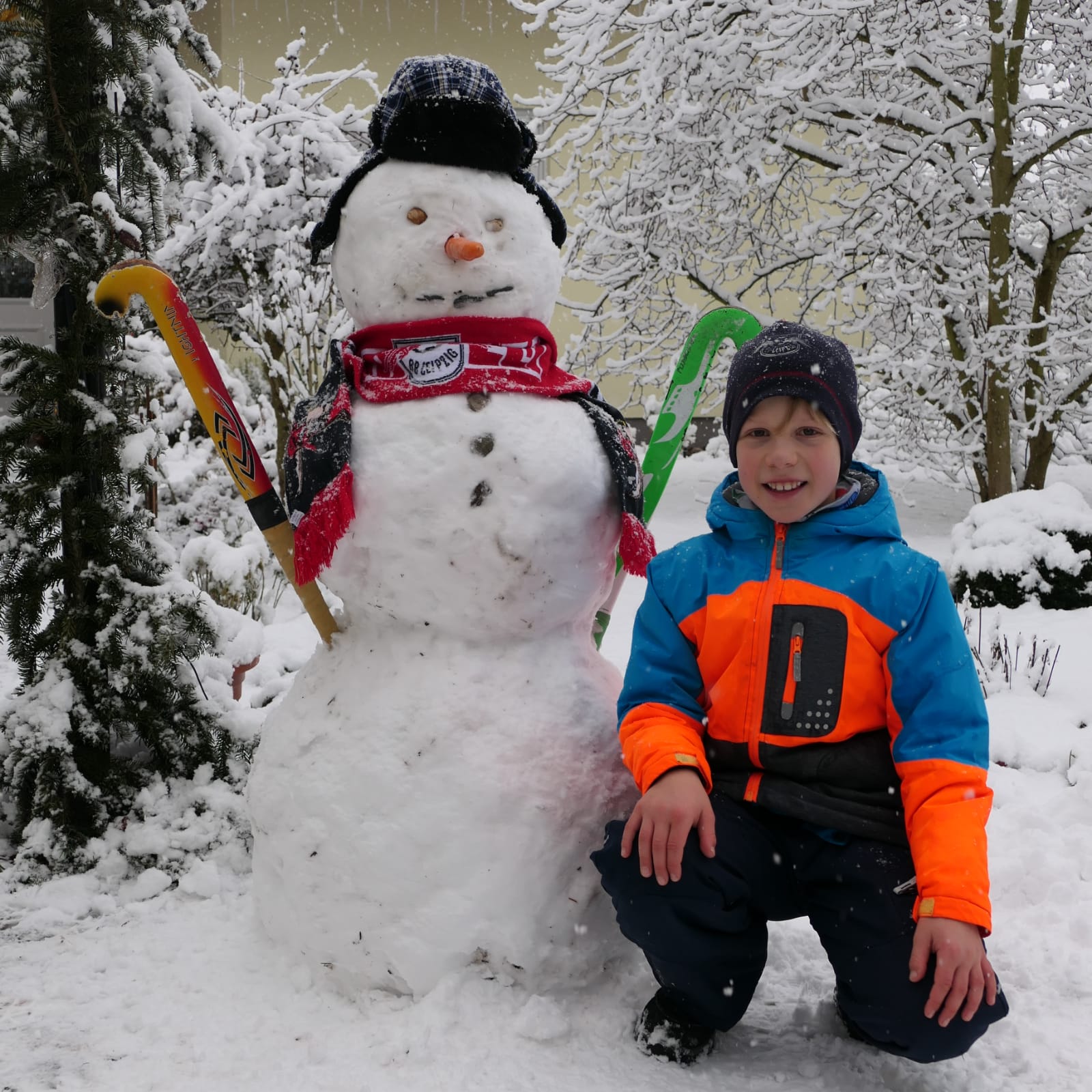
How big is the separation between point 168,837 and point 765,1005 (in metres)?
1.45

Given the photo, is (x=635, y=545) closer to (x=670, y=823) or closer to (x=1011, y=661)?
(x=670, y=823)

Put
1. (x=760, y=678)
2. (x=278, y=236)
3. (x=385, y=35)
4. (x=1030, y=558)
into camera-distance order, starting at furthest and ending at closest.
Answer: (x=385, y=35), (x=278, y=236), (x=1030, y=558), (x=760, y=678)

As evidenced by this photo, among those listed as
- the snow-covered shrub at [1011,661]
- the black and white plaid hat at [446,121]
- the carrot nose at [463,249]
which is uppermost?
the black and white plaid hat at [446,121]

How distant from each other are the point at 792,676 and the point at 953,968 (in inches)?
19.1

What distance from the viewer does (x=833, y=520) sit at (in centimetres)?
170

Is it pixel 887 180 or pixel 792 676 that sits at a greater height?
pixel 887 180

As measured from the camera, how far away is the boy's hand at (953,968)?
1.41 m

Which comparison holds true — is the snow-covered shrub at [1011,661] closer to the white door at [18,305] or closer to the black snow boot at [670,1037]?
the black snow boot at [670,1037]

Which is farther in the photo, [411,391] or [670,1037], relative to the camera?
[411,391]

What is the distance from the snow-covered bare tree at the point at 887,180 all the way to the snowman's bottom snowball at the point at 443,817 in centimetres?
463

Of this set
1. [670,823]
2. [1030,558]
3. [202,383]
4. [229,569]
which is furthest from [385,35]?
[670,823]

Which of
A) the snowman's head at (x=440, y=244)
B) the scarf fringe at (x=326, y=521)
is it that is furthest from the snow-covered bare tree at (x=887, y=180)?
the scarf fringe at (x=326, y=521)

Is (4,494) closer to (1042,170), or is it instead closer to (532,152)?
(532,152)

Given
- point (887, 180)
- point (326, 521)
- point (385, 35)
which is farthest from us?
point (385, 35)
